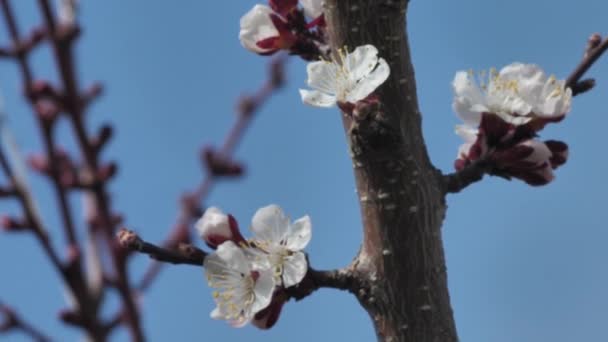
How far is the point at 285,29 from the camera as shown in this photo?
1.12m

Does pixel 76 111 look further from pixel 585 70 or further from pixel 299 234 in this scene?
pixel 585 70

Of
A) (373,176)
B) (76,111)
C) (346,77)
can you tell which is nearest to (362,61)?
(346,77)

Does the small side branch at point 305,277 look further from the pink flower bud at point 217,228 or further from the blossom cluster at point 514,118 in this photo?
the blossom cluster at point 514,118

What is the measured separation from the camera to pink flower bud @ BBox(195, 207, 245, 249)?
103cm

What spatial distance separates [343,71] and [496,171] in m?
0.28

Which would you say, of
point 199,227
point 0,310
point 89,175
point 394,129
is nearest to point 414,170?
point 394,129

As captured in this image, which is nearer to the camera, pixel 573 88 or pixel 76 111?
pixel 573 88

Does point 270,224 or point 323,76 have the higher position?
point 323,76

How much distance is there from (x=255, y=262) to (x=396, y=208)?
0.66 feet

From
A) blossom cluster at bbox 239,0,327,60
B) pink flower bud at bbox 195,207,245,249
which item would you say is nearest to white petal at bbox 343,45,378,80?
blossom cluster at bbox 239,0,327,60

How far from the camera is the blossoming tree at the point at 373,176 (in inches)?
37.1

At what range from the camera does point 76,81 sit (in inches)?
50.9

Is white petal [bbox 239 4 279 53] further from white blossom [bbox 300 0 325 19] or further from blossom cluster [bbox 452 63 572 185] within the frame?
blossom cluster [bbox 452 63 572 185]

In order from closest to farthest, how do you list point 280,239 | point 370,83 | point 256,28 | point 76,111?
point 370,83 → point 280,239 → point 256,28 → point 76,111
